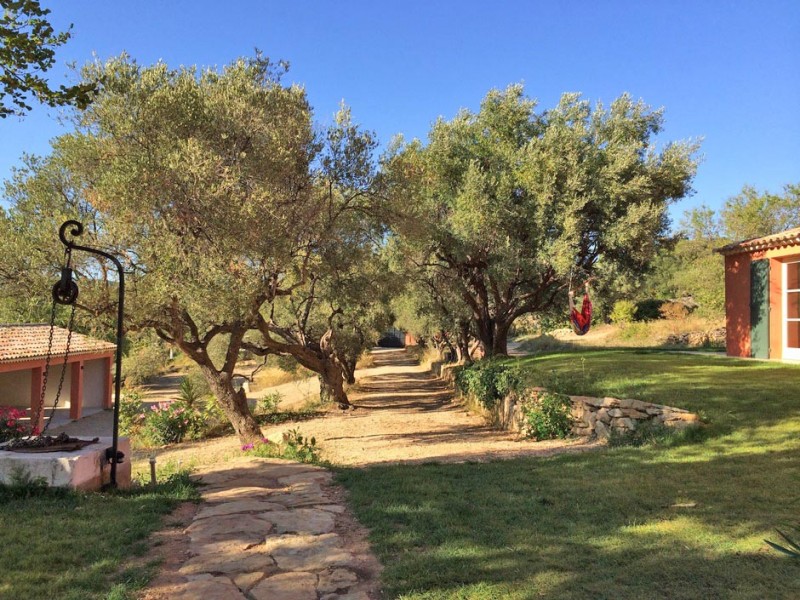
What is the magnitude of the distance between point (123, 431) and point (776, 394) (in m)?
16.0

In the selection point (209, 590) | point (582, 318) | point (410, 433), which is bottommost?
point (410, 433)

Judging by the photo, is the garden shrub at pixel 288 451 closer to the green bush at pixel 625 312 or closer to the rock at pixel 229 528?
the rock at pixel 229 528

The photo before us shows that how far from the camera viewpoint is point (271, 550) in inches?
155

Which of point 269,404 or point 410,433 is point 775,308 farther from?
point 269,404

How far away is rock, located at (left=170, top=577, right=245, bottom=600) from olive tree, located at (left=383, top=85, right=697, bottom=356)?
36.6 ft

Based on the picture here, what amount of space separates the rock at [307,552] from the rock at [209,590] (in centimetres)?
41

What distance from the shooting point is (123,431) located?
15914 mm

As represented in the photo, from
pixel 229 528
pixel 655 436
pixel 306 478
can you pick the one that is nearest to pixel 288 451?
pixel 306 478

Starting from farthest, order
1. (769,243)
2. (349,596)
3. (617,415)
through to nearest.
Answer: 1. (769,243)
2. (617,415)
3. (349,596)

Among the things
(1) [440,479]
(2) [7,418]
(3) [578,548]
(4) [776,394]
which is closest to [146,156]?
(1) [440,479]

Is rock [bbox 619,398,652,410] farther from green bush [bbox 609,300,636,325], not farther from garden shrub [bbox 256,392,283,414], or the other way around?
green bush [bbox 609,300,636,325]

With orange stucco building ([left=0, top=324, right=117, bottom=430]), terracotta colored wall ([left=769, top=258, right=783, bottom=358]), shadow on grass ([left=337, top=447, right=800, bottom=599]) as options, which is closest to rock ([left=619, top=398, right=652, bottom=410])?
shadow on grass ([left=337, top=447, right=800, bottom=599])

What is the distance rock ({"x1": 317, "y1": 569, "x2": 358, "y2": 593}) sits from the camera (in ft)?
10.8

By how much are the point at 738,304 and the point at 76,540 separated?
16.2 meters
